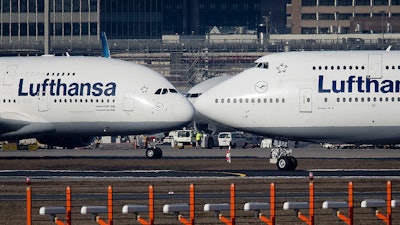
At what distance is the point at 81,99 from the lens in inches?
3457

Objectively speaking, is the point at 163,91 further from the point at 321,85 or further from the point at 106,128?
the point at 321,85

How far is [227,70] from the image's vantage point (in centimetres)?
19238

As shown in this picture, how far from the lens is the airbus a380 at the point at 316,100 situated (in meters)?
70.2

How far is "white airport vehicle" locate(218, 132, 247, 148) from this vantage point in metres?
120

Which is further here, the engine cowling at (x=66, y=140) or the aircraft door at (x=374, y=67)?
the engine cowling at (x=66, y=140)

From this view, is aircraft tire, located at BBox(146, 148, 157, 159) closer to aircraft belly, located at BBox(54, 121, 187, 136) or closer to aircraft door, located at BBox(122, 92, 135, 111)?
aircraft belly, located at BBox(54, 121, 187, 136)

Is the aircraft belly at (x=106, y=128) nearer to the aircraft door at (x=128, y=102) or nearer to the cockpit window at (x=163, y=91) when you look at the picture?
the aircraft door at (x=128, y=102)

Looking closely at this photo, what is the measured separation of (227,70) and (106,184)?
438ft

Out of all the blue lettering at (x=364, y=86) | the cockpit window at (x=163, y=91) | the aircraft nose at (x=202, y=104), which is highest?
the blue lettering at (x=364, y=86)

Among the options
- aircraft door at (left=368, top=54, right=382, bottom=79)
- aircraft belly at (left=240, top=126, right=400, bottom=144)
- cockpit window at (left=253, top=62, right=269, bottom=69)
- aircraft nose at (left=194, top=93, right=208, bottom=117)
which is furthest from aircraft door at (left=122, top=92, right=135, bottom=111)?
aircraft door at (left=368, top=54, right=382, bottom=79)

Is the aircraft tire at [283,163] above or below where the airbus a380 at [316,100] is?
below

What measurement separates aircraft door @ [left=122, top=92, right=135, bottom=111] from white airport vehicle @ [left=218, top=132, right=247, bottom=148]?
31701 millimetres

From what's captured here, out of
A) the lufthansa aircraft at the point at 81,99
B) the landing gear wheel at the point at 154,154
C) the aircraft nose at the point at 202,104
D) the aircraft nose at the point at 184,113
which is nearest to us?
the aircraft nose at the point at 202,104

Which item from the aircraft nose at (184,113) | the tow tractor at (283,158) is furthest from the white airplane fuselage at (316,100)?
the aircraft nose at (184,113)
